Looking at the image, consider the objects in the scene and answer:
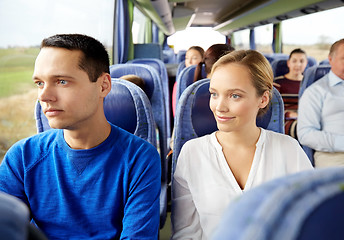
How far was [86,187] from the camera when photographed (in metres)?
1.09

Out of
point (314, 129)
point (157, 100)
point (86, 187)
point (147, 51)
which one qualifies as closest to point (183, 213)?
point (86, 187)

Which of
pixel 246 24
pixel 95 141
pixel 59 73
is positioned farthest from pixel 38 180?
pixel 246 24

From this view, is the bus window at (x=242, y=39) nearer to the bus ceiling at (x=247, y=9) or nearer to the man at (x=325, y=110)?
the bus ceiling at (x=247, y=9)

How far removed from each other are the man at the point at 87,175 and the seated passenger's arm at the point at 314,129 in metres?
1.42

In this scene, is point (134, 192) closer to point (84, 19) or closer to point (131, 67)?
point (131, 67)

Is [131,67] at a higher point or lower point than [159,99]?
higher

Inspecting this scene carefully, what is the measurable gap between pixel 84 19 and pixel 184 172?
3.07 m

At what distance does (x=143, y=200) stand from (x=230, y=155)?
385 mm

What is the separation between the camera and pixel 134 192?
1.08 meters

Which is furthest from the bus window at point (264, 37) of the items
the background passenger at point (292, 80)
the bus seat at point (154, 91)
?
the bus seat at point (154, 91)

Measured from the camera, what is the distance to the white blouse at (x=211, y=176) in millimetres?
1191

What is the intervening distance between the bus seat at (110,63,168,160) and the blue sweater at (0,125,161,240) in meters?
0.83

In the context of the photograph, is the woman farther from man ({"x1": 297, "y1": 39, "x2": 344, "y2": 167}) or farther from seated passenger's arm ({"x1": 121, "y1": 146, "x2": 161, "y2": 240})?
man ({"x1": 297, "y1": 39, "x2": 344, "y2": 167})

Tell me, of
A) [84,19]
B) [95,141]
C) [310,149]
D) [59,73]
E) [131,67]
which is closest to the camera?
[59,73]
